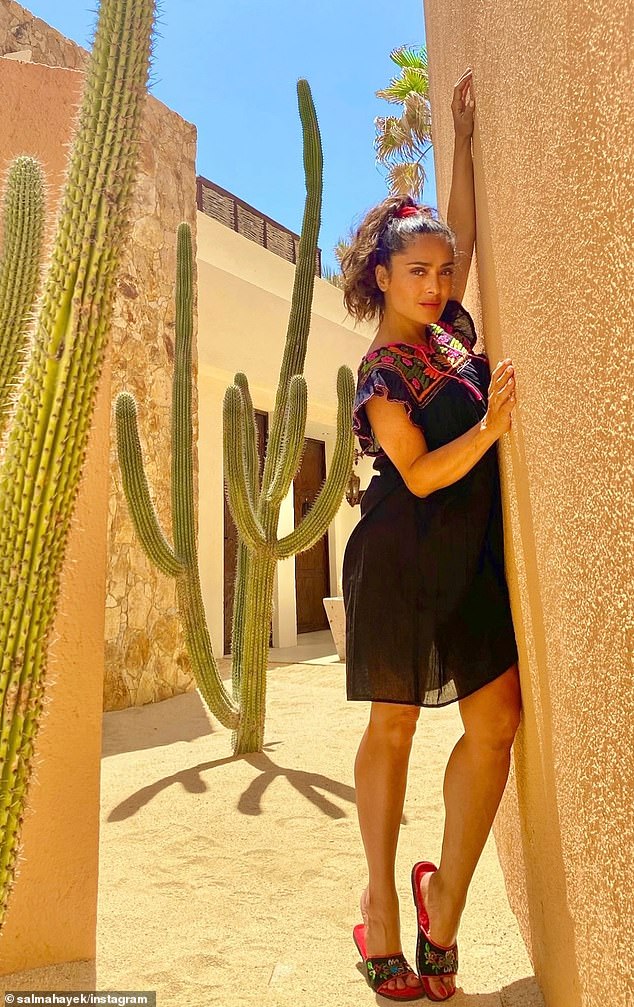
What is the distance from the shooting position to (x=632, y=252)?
2.17 feet

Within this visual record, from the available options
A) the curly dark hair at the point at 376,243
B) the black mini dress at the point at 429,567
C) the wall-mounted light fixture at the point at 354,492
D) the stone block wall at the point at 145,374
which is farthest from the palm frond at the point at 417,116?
the black mini dress at the point at 429,567

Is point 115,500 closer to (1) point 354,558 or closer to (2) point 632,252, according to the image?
(1) point 354,558

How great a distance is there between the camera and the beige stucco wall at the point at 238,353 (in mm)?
7926

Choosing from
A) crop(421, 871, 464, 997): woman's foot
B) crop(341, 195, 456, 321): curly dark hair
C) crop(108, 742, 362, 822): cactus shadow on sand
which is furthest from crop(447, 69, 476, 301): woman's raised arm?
crop(108, 742, 362, 822): cactus shadow on sand

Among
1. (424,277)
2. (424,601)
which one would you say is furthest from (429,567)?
(424,277)

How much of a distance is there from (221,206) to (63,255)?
9445 millimetres

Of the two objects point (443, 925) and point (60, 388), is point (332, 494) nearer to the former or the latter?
point (443, 925)

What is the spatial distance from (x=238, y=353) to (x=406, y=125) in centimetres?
583

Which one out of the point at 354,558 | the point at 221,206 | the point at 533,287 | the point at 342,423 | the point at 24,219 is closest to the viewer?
the point at 533,287

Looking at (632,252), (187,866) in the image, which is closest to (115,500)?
(187,866)

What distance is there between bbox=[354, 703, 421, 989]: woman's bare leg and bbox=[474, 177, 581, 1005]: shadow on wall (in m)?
0.25

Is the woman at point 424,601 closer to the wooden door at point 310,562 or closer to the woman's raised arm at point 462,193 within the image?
the woman's raised arm at point 462,193

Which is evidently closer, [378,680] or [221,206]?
[378,680]

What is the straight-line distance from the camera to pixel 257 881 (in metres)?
2.34
